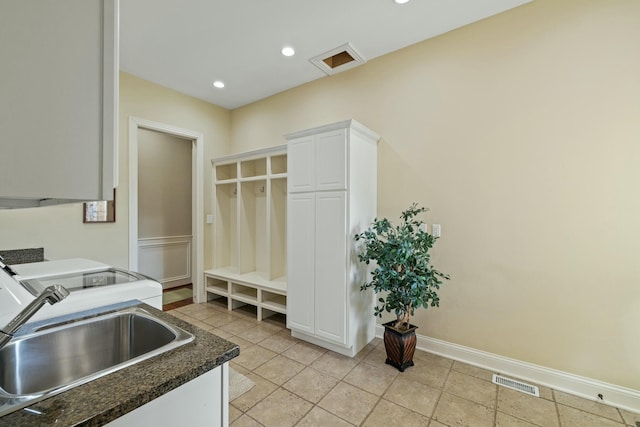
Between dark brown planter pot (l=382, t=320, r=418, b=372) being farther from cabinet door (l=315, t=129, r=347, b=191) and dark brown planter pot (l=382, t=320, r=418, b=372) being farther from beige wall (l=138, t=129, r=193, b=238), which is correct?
beige wall (l=138, t=129, r=193, b=238)

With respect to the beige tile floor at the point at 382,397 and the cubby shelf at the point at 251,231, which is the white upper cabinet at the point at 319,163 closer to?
the cubby shelf at the point at 251,231

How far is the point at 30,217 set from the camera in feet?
9.17

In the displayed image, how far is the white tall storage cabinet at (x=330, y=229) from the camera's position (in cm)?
262

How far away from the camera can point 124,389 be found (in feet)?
2.61

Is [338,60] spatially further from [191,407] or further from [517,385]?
[517,385]

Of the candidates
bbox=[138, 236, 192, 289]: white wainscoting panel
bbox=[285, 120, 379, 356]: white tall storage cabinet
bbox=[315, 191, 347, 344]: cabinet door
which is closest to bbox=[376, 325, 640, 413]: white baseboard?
bbox=[285, 120, 379, 356]: white tall storage cabinet

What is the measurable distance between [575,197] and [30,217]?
192 inches

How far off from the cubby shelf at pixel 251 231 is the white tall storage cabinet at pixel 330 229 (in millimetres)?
494

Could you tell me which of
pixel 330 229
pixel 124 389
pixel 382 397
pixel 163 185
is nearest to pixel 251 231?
pixel 330 229

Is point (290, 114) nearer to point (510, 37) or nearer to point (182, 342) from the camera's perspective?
Answer: point (510, 37)

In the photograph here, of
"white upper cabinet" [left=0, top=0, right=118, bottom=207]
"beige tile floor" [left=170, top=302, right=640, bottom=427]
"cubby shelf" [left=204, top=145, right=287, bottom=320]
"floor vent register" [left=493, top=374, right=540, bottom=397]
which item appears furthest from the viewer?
"cubby shelf" [left=204, top=145, right=287, bottom=320]

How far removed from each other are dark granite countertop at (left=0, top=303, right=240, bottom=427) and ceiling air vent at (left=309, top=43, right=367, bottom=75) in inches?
116

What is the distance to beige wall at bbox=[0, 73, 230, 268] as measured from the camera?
2791 millimetres

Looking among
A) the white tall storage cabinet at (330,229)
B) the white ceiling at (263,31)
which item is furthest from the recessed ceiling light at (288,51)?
the white tall storage cabinet at (330,229)
